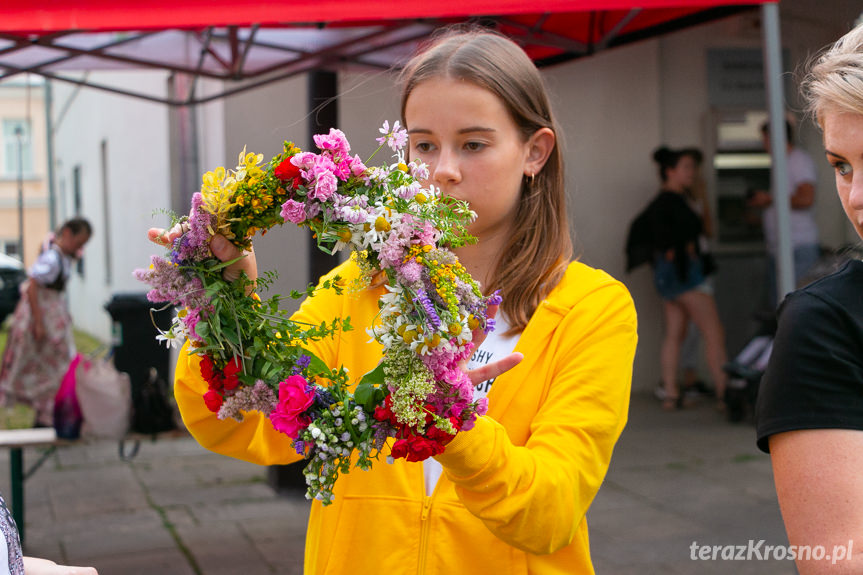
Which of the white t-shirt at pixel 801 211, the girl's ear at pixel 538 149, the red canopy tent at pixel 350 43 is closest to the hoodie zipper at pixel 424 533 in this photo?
the girl's ear at pixel 538 149

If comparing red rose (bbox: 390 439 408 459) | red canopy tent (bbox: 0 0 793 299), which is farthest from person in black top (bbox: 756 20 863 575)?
red canopy tent (bbox: 0 0 793 299)

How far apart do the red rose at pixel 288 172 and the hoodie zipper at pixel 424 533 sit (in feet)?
2.23

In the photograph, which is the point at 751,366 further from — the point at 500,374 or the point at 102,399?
the point at 500,374

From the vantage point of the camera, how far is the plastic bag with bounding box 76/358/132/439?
4.79 metres

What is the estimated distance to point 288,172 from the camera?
142 centimetres

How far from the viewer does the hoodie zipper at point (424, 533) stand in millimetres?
1687

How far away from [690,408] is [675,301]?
104 cm

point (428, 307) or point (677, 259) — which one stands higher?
point (677, 259)

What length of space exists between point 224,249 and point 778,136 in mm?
3327

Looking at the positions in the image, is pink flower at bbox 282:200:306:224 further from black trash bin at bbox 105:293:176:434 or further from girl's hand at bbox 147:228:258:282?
black trash bin at bbox 105:293:176:434

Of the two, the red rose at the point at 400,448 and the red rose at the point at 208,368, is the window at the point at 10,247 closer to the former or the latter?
the red rose at the point at 208,368

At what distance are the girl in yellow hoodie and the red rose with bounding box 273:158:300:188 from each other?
0.51 ft

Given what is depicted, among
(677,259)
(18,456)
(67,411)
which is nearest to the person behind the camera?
(18,456)

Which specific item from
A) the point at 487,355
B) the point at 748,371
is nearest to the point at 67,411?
the point at 487,355
